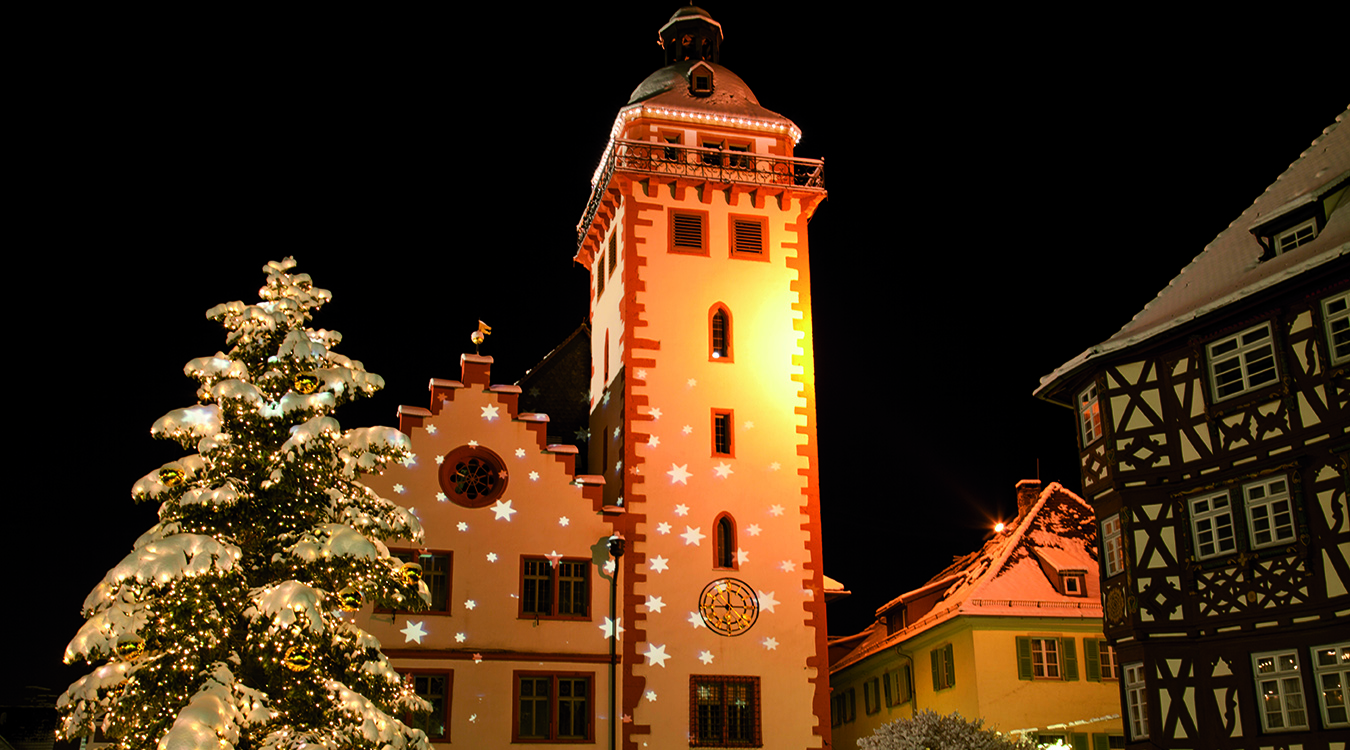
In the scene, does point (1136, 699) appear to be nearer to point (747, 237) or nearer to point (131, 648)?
point (747, 237)

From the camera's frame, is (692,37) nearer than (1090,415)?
No

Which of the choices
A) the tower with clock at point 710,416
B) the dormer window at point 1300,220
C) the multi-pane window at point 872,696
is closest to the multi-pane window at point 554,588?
the tower with clock at point 710,416

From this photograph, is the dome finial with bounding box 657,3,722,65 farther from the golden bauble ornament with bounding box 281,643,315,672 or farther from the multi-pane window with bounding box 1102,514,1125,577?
the golden bauble ornament with bounding box 281,643,315,672

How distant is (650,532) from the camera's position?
110ft

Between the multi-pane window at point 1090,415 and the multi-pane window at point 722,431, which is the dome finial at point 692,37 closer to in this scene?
the multi-pane window at point 722,431

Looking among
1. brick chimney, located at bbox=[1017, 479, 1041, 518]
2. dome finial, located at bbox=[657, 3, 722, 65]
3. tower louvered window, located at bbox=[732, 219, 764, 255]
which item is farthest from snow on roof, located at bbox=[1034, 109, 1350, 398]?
dome finial, located at bbox=[657, 3, 722, 65]

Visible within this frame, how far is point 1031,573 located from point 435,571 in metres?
18.9

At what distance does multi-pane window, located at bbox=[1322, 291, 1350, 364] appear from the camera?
24484mm

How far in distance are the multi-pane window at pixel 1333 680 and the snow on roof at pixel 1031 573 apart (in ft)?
50.7

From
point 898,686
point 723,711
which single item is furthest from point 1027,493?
point 723,711

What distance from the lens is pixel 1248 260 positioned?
2809cm

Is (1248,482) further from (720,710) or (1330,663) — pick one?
(720,710)

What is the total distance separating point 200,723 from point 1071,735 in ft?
90.9

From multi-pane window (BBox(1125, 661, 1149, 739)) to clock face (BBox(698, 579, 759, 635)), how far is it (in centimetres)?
930
